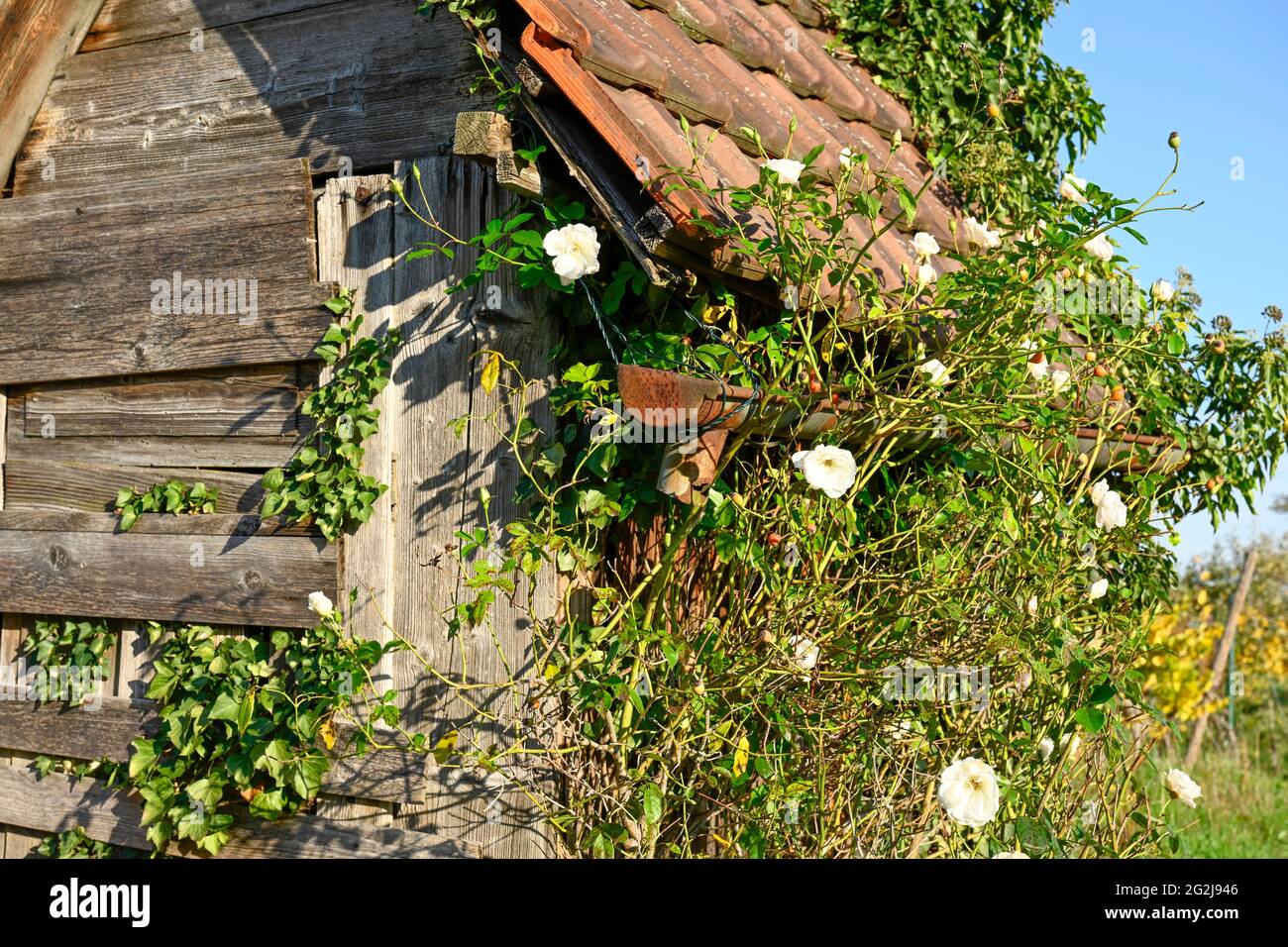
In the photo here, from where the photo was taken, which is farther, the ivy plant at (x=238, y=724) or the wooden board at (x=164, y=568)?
the wooden board at (x=164, y=568)

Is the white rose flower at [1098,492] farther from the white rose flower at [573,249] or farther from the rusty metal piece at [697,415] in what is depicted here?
the white rose flower at [573,249]

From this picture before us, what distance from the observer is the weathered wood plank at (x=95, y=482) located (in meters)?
4.06

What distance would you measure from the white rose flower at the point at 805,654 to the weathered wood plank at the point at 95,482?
1.99 meters

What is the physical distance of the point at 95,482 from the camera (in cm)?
445

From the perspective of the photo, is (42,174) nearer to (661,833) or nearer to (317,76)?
(317,76)

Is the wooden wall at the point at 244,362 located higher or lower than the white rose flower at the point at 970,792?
higher

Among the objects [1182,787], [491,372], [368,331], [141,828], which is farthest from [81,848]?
[1182,787]

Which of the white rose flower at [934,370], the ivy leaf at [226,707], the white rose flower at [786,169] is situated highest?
the white rose flower at [786,169]

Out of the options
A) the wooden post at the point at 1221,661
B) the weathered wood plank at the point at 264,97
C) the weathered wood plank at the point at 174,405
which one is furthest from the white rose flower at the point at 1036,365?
the wooden post at the point at 1221,661

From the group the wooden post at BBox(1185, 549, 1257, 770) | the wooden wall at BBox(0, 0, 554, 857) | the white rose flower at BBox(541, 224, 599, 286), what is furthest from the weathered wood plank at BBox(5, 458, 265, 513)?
the wooden post at BBox(1185, 549, 1257, 770)

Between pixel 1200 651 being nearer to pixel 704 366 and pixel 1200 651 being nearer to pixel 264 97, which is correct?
pixel 704 366

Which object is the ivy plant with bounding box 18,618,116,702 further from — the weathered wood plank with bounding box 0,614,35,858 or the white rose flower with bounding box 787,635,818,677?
the white rose flower with bounding box 787,635,818,677

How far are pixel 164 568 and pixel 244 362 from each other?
31.9 inches

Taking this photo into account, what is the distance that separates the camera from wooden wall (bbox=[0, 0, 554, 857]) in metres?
3.56
